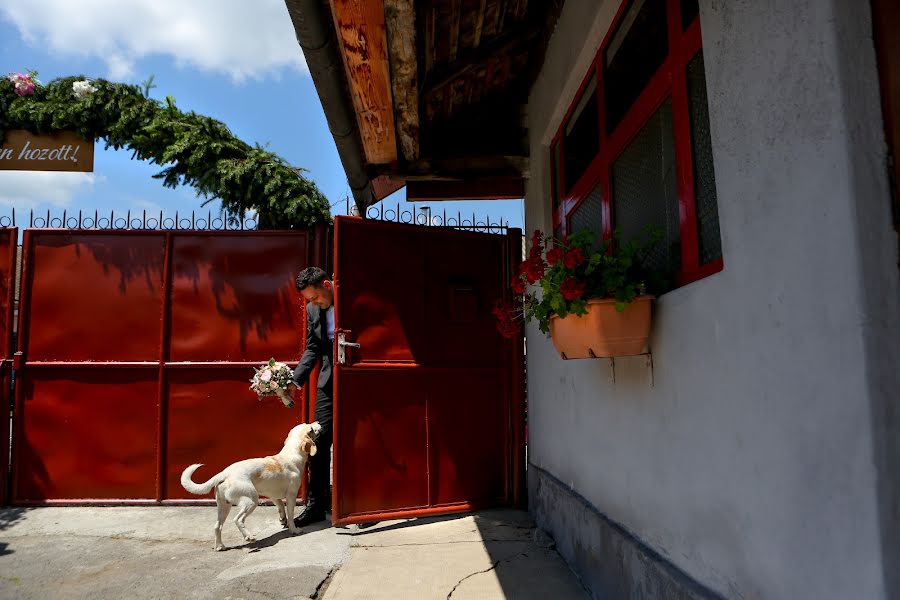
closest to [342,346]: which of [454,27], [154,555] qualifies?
[154,555]

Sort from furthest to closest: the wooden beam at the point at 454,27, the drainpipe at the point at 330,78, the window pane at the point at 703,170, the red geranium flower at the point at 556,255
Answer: the wooden beam at the point at 454,27
the drainpipe at the point at 330,78
the red geranium flower at the point at 556,255
the window pane at the point at 703,170

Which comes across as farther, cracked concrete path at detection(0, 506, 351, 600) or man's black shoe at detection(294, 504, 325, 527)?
man's black shoe at detection(294, 504, 325, 527)

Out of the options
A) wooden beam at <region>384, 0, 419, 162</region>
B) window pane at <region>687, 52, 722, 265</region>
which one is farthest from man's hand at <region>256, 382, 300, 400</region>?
window pane at <region>687, 52, 722, 265</region>

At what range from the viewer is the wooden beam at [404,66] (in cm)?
312

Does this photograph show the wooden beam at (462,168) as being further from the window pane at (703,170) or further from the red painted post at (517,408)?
the window pane at (703,170)

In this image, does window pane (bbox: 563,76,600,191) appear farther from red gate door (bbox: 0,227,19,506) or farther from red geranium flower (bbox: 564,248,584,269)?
red gate door (bbox: 0,227,19,506)

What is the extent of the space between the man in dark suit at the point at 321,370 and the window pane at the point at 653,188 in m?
2.61

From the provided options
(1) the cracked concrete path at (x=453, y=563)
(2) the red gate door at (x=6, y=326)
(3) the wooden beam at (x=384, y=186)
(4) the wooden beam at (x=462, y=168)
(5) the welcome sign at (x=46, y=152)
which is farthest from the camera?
(5) the welcome sign at (x=46, y=152)

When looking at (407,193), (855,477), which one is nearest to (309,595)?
(855,477)

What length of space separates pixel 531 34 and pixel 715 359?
3.36 m

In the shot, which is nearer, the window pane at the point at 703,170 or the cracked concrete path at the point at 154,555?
the window pane at the point at 703,170

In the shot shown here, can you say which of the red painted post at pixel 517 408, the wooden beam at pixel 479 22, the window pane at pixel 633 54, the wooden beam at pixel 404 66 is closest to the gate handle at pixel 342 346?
the red painted post at pixel 517 408

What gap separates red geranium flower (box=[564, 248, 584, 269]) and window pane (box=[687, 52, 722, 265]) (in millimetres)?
432

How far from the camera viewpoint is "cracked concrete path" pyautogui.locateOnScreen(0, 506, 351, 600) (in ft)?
11.3
